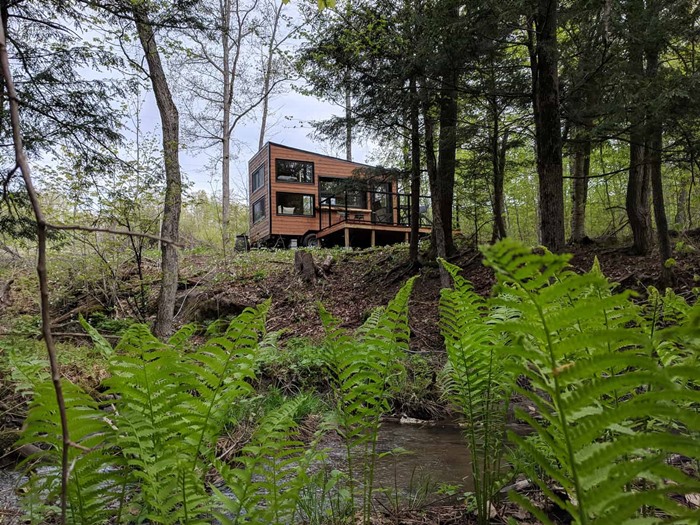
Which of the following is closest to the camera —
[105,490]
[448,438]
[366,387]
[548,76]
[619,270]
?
[105,490]

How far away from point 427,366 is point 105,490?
4.27 meters

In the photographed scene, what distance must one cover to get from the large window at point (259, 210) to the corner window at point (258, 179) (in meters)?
0.74

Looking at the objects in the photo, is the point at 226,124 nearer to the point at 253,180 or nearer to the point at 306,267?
the point at 253,180

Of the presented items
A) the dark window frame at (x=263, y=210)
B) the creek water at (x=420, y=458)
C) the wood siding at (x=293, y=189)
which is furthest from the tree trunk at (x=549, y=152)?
the dark window frame at (x=263, y=210)

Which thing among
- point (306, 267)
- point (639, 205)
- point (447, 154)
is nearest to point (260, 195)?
point (306, 267)

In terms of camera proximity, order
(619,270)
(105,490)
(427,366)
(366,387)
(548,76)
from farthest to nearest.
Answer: (619,270) < (548,76) < (427,366) < (366,387) < (105,490)

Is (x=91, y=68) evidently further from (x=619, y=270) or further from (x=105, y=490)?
(x=619, y=270)

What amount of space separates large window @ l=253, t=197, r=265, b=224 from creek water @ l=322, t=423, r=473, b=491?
15110 mm

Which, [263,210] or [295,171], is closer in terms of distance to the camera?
[295,171]

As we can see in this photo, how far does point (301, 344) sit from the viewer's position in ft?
21.2

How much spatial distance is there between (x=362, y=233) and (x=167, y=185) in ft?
31.5

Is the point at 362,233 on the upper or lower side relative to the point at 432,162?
lower

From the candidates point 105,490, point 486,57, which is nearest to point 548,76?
point 486,57

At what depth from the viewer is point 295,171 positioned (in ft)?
57.2
